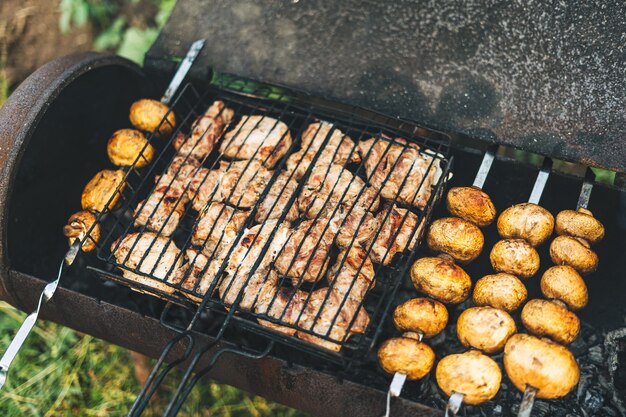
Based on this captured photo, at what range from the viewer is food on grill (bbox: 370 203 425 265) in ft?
9.09

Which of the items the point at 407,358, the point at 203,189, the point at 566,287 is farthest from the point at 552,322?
the point at 203,189

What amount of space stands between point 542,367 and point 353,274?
0.95 metres

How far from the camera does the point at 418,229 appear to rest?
282 cm

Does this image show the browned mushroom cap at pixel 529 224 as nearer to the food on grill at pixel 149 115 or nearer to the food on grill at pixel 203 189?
the food on grill at pixel 203 189

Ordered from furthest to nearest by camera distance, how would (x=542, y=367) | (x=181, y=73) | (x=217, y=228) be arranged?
1. (x=181, y=73)
2. (x=217, y=228)
3. (x=542, y=367)

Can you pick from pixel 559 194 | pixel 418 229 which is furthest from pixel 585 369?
pixel 418 229

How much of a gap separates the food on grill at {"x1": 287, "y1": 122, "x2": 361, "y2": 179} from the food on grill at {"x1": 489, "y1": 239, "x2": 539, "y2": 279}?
978mm

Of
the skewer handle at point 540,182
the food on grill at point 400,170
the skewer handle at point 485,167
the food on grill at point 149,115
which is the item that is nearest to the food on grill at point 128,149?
the food on grill at point 149,115

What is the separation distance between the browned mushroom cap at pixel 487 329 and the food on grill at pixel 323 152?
1120 millimetres

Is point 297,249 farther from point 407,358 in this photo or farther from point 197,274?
point 407,358

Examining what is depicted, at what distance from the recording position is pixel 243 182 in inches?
121

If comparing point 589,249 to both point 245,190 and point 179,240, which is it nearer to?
point 245,190

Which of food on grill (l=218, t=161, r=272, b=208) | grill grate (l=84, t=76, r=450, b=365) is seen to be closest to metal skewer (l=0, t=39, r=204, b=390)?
grill grate (l=84, t=76, r=450, b=365)

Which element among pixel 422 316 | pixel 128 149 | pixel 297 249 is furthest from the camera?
pixel 128 149
